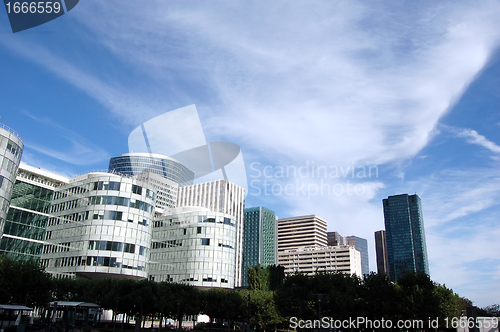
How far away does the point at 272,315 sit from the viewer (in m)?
70.5

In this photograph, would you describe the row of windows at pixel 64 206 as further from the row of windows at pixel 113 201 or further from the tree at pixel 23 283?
the tree at pixel 23 283

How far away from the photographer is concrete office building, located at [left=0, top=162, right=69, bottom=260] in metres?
81.8

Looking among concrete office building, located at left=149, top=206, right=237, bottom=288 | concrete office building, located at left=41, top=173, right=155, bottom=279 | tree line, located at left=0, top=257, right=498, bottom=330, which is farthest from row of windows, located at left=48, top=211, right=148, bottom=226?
concrete office building, located at left=149, top=206, right=237, bottom=288

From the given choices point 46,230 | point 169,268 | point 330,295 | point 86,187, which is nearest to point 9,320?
point 330,295

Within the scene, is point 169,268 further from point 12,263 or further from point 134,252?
point 12,263

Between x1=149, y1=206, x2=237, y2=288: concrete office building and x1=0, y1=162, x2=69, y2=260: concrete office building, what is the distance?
31.4 meters

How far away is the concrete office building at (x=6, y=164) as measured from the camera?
213ft

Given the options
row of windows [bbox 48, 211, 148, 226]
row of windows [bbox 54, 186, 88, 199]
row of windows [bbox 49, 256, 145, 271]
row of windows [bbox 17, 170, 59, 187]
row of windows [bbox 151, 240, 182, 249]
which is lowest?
row of windows [bbox 49, 256, 145, 271]

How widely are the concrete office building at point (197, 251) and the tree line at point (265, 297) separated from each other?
97.7 ft

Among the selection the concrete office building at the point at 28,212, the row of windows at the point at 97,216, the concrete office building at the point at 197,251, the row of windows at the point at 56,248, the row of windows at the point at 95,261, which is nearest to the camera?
the row of windows at the point at 95,261

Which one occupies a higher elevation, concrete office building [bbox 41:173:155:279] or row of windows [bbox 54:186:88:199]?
row of windows [bbox 54:186:88:199]

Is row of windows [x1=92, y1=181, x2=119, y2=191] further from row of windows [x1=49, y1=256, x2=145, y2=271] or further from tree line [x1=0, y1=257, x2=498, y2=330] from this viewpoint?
tree line [x1=0, y1=257, x2=498, y2=330]

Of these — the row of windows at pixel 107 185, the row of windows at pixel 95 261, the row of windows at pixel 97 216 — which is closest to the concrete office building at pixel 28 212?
the row of windows at pixel 97 216

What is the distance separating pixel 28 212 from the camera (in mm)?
87312
